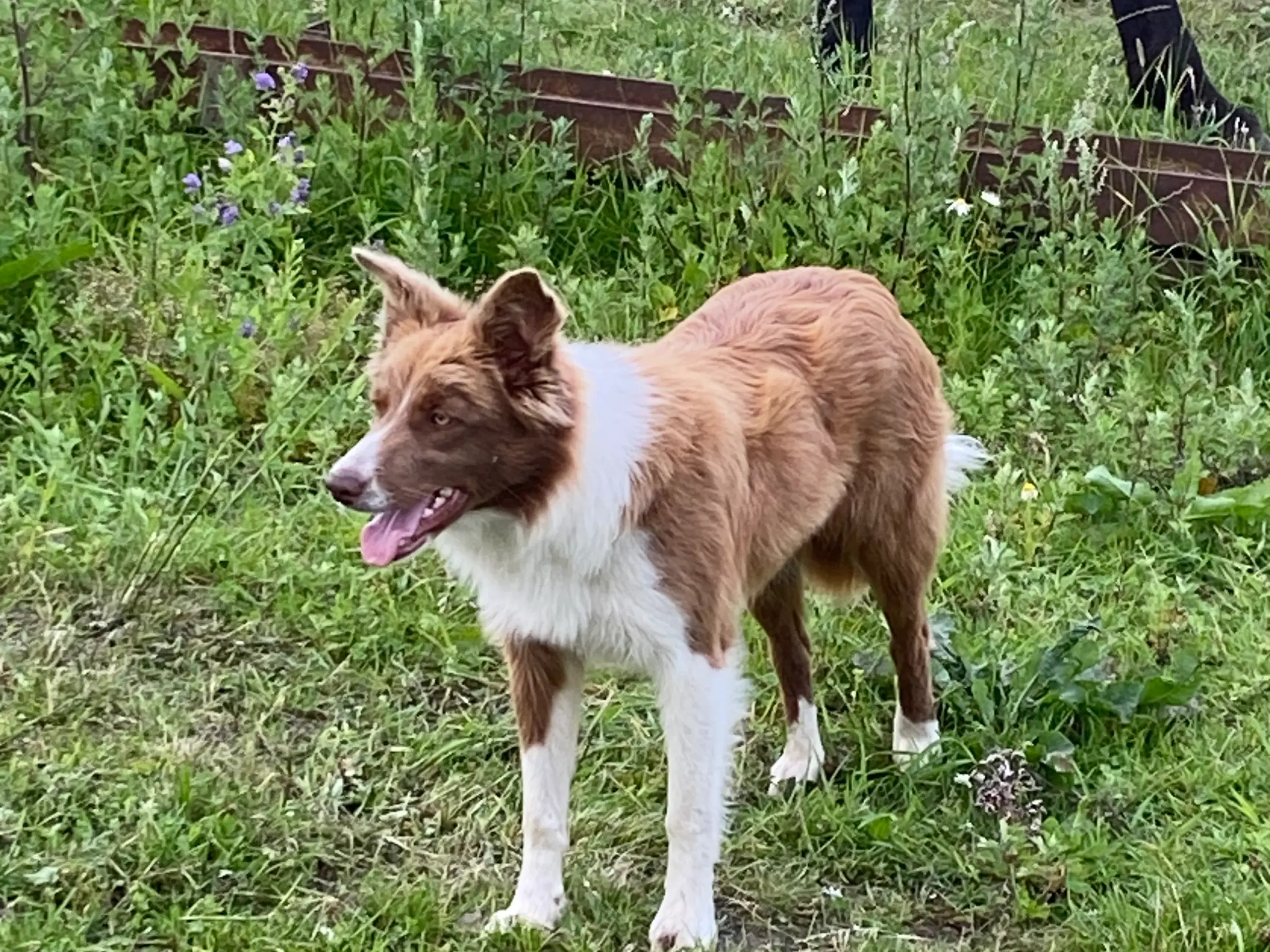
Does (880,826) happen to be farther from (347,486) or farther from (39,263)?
(39,263)

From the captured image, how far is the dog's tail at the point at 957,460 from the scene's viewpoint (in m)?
3.71

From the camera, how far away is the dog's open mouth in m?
2.71

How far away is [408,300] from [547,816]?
1.04m

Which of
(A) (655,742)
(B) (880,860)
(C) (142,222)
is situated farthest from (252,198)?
(B) (880,860)

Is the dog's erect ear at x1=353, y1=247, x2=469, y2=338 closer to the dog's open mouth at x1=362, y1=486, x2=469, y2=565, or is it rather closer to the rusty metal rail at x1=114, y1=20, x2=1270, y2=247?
the dog's open mouth at x1=362, y1=486, x2=469, y2=565

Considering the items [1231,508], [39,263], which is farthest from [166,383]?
[1231,508]

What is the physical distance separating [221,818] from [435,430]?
105 centimetres

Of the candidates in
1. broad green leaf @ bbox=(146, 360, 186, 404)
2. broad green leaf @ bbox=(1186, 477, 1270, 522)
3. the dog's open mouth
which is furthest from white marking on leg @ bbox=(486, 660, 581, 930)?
broad green leaf @ bbox=(1186, 477, 1270, 522)

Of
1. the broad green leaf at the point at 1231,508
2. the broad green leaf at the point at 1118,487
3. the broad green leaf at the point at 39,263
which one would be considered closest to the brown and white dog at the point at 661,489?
the broad green leaf at the point at 1118,487

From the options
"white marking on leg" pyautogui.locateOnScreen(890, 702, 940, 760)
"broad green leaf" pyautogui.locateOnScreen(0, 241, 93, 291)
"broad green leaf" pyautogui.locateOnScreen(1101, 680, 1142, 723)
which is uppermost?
"broad green leaf" pyautogui.locateOnScreen(0, 241, 93, 291)

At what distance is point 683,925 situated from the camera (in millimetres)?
3047

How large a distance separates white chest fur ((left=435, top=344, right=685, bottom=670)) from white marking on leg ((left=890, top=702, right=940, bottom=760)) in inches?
36.0

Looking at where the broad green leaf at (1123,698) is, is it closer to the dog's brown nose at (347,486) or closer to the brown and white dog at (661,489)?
the brown and white dog at (661,489)

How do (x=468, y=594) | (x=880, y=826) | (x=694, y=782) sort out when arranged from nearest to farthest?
(x=694, y=782) < (x=880, y=826) < (x=468, y=594)
